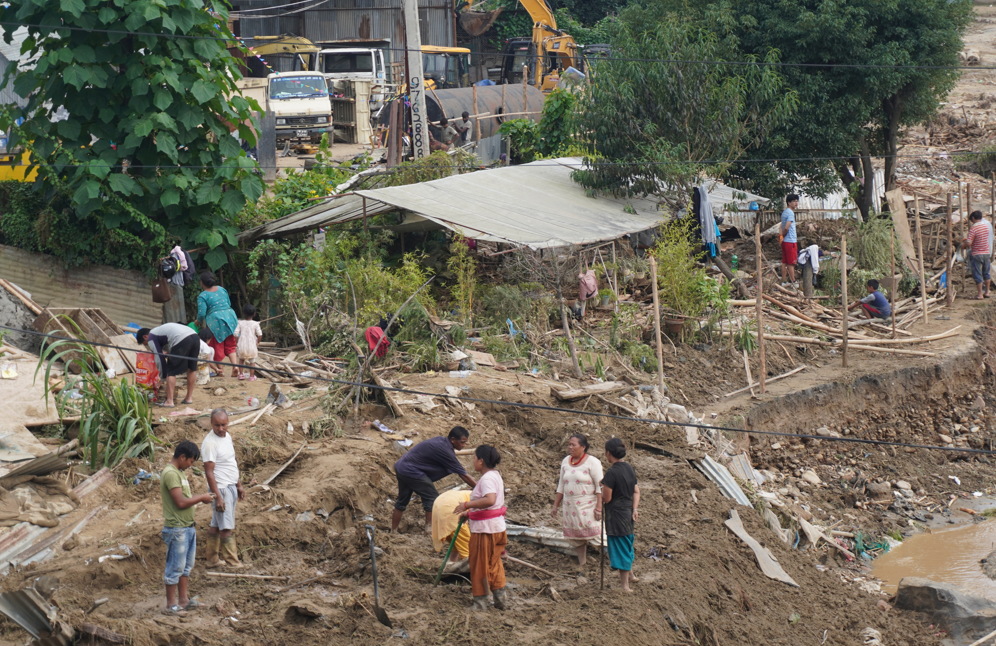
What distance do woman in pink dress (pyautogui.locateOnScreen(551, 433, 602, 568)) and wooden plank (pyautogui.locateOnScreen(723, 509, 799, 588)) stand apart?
1.96m

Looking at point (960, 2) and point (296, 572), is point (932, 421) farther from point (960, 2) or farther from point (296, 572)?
point (296, 572)

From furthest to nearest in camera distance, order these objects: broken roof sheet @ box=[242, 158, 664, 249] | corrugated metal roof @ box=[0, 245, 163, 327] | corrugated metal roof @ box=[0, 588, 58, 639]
→ corrugated metal roof @ box=[0, 245, 163, 327] → broken roof sheet @ box=[242, 158, 664, 249] → corrugated metal roof @ box=[0, 588, 58, 639]

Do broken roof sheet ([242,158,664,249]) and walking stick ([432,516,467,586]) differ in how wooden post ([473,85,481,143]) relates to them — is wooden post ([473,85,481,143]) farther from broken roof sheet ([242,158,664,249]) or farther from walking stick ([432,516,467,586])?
walking stick ([432,516,467,586])

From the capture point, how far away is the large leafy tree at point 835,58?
1712 cm

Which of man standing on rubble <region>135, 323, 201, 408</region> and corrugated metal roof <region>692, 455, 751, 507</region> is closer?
man standing on rubble <region>135, 323, 201, 408</region>

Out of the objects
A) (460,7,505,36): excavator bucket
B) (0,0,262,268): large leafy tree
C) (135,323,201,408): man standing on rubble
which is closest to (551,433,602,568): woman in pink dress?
(135,323,201,408): man standing on rubble

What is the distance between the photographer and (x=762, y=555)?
8930 millimetres

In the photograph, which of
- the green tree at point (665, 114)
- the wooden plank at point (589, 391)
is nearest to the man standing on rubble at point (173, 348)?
the wooden plank at point (589, 391)

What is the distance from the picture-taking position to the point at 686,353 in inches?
533

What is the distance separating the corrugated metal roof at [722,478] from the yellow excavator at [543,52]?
19679mm

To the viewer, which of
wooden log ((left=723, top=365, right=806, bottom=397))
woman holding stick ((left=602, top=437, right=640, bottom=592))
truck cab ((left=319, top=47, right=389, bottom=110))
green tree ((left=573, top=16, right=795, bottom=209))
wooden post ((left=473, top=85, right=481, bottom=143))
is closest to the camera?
woman holding stick ((left=602, top=437, right=640, bottom=592))

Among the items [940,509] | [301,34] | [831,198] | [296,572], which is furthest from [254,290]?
[301,34]

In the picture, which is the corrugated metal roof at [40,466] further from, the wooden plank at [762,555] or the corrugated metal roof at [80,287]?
the wooden plank at [762,555]

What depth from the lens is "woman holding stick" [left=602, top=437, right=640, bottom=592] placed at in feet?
23.6
